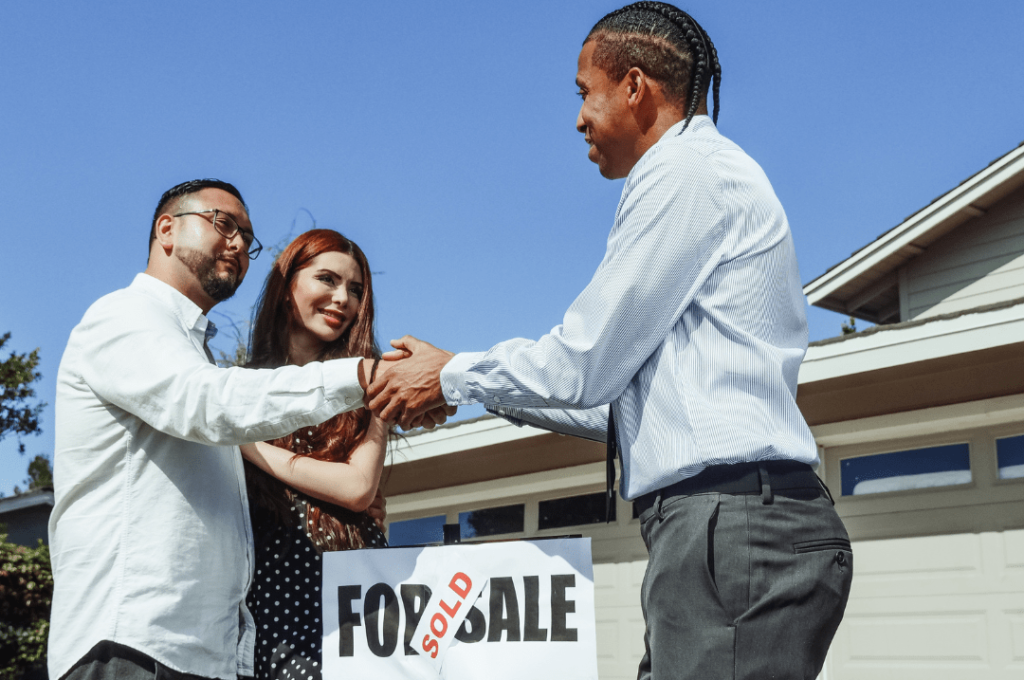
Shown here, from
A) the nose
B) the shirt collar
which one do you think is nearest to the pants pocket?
the shirt collar

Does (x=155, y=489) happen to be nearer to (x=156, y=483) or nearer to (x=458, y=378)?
(x=156, y=483)

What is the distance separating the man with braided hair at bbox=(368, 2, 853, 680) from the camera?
6.26ft

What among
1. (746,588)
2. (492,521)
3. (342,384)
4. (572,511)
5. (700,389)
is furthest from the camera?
(492,521)

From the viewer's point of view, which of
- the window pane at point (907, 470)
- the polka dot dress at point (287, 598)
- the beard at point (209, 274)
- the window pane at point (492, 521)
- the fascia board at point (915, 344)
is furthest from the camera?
the window pane at point (492, 521)

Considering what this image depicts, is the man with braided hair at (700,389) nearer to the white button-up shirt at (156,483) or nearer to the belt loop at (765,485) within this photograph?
the belt loop at (765,485)

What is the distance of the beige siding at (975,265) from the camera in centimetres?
1076

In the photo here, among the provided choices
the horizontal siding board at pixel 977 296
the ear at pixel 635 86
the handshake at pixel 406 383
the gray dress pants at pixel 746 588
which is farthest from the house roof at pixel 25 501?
the gray dress pants at pixel 746 588

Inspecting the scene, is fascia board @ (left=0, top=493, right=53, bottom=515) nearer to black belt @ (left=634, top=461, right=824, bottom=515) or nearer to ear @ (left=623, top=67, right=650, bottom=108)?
ear @ (left=623, top=67, right=650, bottom=108)

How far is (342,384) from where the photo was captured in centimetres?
255

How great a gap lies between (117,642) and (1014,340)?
5881 mm

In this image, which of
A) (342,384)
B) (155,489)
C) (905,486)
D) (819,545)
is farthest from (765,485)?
(905,486)

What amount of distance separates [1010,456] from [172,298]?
6.33 m

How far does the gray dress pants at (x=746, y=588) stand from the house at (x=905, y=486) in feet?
16.9

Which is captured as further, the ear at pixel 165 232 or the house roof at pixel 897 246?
the house roof at pixel 897 246
